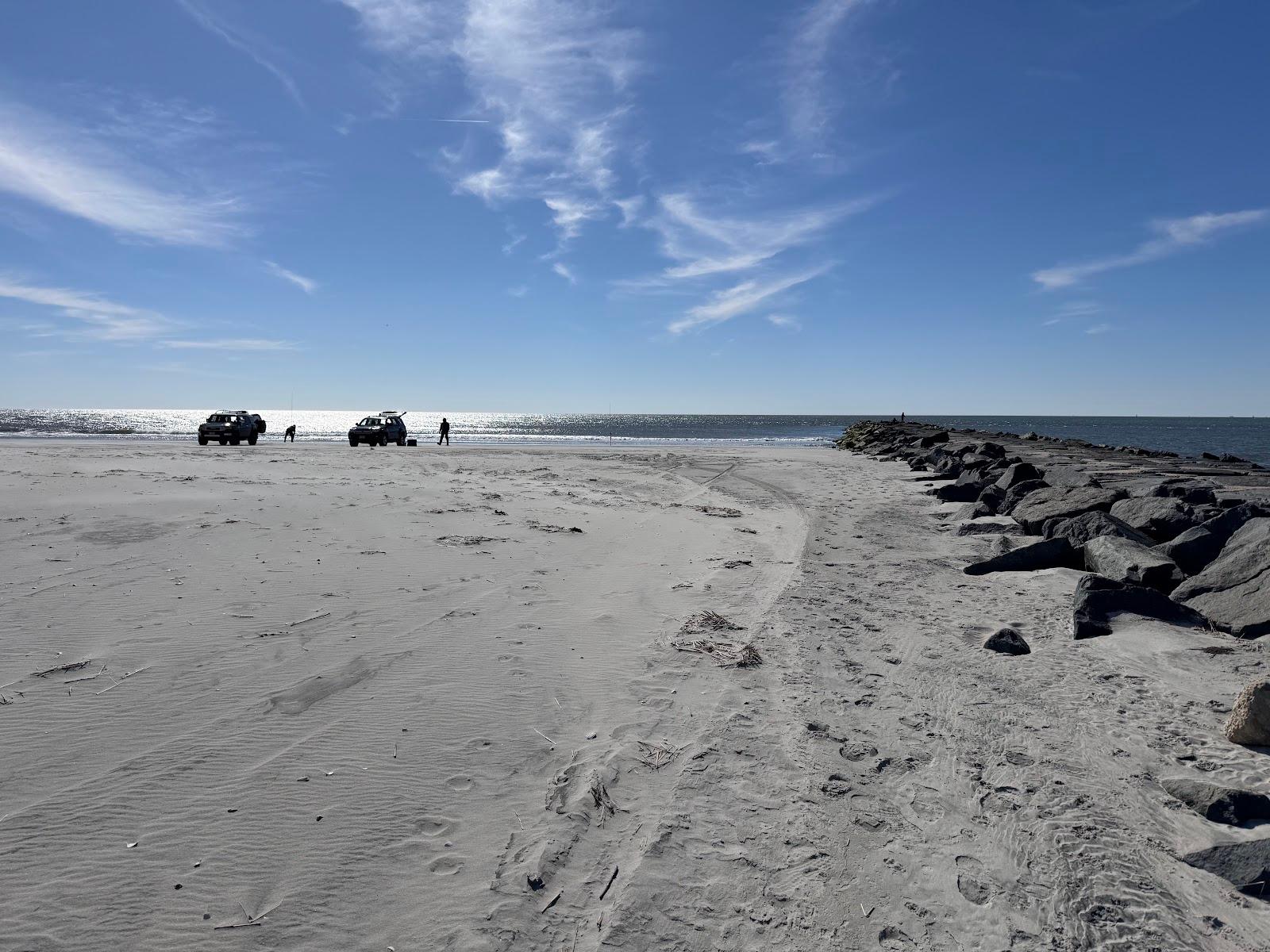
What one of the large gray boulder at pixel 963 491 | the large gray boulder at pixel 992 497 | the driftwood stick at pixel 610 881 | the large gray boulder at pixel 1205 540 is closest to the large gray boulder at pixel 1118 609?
the large gray boulder at pixel 1205 540

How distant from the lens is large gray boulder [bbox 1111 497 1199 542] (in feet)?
30.0

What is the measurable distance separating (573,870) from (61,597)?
5711mm

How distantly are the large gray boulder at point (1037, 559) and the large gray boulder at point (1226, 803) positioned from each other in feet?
17.1

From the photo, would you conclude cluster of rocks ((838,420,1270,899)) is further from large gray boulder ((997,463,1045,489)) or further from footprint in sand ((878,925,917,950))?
footprint in sand ((878,925,917,950))

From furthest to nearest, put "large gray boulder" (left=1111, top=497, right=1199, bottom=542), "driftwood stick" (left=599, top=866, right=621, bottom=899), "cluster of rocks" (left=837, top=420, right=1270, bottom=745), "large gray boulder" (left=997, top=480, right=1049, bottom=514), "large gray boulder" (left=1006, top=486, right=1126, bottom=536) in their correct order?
"large gray boulder" (left=997, top=480, right=1049, bottom=514) < "large gray boulder" (left=1006, top=486, right=1126, bottom=536) < "large gray boulder" (left=1111, top=497, right=1199, bottom=542) < "cluster of rocks" (left=837, top=420, right=1270, bottom=745) < "driftwood stick" (left=599, top=866, right=621, bottom=899)

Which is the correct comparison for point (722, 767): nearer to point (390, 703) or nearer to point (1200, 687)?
point (390, 703)

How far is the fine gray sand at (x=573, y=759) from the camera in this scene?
2.81 metres

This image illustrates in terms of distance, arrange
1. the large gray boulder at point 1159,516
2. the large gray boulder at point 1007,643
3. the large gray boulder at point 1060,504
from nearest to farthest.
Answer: the large gray boulder at point 1007,643 < the large gray boulder at point 1159,516 < the large gray boulder at point 1060,504

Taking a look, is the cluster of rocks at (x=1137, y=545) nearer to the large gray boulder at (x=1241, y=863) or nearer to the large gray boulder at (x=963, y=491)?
the large gray boulder at (x=963, y=491)

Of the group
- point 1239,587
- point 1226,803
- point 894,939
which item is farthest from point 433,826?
point 1239,587

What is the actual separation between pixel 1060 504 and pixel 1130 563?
359 centimetres

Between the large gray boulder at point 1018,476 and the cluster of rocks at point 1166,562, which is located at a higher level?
the large gray boulder at point 1018,476

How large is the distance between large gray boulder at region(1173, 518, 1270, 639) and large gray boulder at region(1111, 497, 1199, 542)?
1.87m

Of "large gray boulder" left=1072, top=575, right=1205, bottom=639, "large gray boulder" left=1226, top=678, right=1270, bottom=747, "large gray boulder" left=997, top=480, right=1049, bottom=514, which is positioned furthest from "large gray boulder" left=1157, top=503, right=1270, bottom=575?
"large gray boulder" left=997, top=480, right=1049, bottom=514
